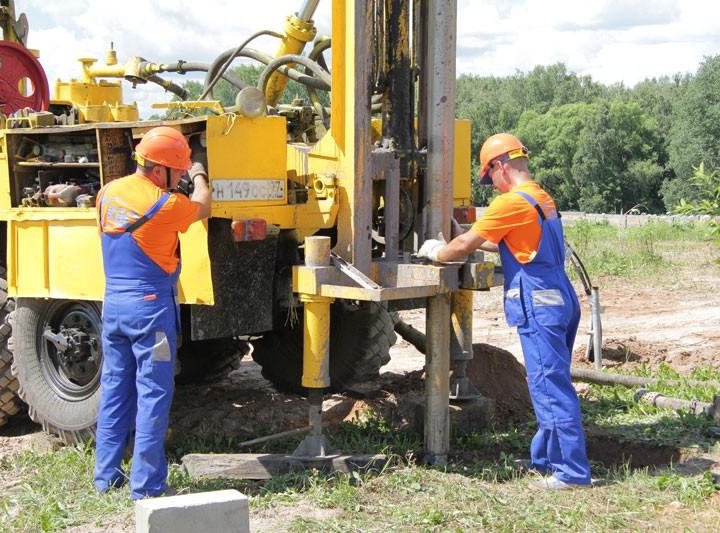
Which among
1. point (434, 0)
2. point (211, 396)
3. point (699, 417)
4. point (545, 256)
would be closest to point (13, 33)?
point (211, 396)

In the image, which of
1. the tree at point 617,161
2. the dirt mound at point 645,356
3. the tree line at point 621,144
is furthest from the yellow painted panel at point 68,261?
the tree at point 617,161

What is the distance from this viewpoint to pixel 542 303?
5.76 metres

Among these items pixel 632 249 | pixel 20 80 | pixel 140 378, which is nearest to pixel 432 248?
pixel 140 378

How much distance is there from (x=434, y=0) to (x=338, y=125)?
2.96 ft

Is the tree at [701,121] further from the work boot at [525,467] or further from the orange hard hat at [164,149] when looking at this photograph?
the orange hard hat at [164,149]

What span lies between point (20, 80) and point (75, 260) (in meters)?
2.40

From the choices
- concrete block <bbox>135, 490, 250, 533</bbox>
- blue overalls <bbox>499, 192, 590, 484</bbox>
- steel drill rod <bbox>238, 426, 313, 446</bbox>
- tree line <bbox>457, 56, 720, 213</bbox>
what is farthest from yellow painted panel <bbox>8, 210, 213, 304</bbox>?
tree line <bbox>457, 56, 720, 213</bbox>

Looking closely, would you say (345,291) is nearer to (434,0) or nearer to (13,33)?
(434,0)

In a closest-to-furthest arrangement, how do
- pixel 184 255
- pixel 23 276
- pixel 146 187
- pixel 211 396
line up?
pixel 146 187
pixel 184 255
pixel 23 276
pixel 211 396

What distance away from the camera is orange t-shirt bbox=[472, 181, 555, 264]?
577 cm

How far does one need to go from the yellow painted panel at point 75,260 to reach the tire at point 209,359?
1484mm

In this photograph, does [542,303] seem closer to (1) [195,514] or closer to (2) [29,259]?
(1) [195,514]

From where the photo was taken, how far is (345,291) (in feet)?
18.9

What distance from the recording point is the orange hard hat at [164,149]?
18.5 feet
